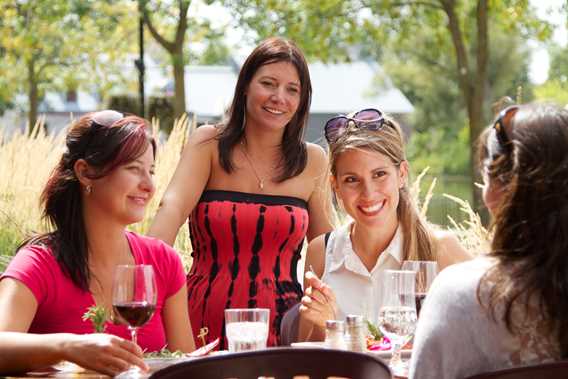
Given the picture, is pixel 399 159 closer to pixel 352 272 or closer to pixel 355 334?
pixel 352 272

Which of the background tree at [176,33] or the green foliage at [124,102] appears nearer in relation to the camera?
the background tree at [176,33]

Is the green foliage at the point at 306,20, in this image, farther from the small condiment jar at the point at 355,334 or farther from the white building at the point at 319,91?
the white building at the point at 319,91

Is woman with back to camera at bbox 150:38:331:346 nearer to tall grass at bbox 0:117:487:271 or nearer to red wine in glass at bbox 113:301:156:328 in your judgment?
red wine in glass at bbox 113:301:156:328

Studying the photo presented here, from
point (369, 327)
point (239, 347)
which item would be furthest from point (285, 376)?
point (369, 327)

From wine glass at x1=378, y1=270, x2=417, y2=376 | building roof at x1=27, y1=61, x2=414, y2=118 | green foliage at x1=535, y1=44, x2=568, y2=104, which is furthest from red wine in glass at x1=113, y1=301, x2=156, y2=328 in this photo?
green foliage at x1=535, y1=44, x2=568, y2=104

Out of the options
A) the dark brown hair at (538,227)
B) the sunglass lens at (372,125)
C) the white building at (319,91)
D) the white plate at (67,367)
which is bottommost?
the white plate at (67,367)

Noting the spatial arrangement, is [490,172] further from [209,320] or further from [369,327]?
[209,320]

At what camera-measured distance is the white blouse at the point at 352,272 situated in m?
3.50

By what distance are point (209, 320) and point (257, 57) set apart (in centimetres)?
109

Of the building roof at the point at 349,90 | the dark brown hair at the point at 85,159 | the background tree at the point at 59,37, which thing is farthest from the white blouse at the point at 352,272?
the building roof at the point at 349,90

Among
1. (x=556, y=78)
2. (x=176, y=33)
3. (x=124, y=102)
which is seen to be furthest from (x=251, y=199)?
(x=556, y=78)

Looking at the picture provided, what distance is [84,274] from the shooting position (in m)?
3.13

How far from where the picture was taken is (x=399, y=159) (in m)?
3.56

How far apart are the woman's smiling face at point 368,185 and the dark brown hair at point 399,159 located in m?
0.02
